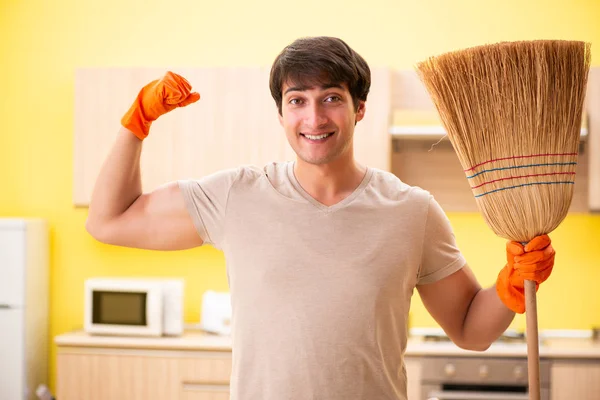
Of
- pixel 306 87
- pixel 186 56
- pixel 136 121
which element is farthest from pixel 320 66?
pixel 186 56

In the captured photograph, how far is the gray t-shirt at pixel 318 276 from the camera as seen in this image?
1493 mm

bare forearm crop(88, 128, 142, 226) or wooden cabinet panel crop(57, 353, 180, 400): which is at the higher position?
bare forearm crop(88, 128, 142, 226)

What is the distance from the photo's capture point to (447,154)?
3.89 meters

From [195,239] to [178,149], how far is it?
2.13 m

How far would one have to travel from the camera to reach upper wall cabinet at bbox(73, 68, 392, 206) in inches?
142

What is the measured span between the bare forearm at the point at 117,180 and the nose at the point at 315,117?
34 centimetres

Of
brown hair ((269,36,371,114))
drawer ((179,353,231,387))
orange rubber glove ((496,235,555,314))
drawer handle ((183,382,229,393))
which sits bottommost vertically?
drawer handle ((183,382,229,393))

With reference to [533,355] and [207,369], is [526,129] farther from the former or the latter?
[207,369]

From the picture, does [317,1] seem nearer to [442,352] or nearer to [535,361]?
[442,352]

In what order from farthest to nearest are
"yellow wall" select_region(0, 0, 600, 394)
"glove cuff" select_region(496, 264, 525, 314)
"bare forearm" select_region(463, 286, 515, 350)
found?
1. "yellow wall" select_region(0, 0, 600, 394)
2. "bare forearm" select_region(463, 286, 515, 350)
3. "glove cuff" select_region(496, 264, 525, 314)

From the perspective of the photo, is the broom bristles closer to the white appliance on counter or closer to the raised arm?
the raised arm

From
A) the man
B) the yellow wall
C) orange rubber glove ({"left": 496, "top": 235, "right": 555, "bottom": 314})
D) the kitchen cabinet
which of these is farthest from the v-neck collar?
the yellow wall

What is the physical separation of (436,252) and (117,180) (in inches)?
26.1

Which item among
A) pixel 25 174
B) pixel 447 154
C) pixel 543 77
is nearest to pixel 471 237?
pixel 447 154
